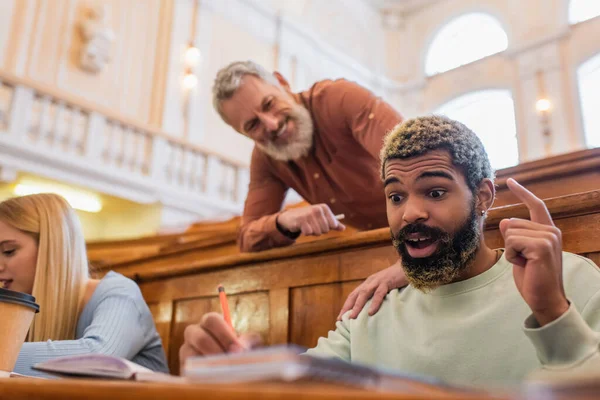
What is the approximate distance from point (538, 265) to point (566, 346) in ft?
0.35

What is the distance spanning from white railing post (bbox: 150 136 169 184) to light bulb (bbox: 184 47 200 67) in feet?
4.22

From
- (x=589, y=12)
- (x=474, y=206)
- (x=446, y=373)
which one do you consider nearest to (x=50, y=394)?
(x=446, y=373)

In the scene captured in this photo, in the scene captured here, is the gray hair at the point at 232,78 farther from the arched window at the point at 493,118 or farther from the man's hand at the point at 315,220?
the arched window at the point at 493,118

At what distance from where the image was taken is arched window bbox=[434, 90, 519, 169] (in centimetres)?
763

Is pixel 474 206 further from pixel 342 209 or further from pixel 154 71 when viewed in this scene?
pixel 154 71

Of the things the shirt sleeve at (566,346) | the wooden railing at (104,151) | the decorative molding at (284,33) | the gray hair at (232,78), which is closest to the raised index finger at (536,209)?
the shirt sleeve at (566,346)

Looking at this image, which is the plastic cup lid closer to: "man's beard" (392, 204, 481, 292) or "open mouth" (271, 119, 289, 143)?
"man's beard" (392, 204, 481, 292)

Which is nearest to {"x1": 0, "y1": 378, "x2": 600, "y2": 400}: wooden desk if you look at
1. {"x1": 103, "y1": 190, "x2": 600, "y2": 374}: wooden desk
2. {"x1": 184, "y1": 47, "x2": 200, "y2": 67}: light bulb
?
{"x1": 103, "y1": 190, "x2": 600, "y2": 374}: wooden desk

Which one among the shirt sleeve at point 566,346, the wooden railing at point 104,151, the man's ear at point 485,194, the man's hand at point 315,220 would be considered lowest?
the shirt sleeve at point 566,346

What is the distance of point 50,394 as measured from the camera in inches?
22.7

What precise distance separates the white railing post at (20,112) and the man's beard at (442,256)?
4356 millimetres

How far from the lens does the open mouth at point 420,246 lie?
97cm

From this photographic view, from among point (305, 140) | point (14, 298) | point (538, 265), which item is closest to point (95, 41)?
point (305, 140)

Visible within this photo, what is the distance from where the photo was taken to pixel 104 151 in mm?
5168
